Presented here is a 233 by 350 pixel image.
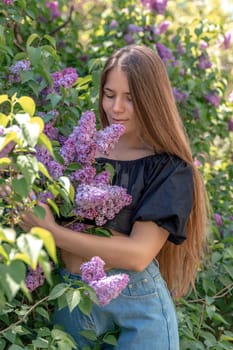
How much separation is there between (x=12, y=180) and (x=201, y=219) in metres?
0.83

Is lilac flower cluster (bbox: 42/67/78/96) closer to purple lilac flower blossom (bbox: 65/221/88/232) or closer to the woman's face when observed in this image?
the woman's face

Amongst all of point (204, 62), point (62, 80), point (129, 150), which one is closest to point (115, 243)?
point (129, 150)

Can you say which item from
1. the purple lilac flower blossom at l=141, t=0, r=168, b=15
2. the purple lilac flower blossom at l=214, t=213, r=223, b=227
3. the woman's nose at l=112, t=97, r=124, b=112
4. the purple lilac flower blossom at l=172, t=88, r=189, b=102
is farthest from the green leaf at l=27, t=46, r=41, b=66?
the purple lilac flower blossom at l=141, t=0, r=168, b=15

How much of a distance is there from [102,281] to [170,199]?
15.6 inches

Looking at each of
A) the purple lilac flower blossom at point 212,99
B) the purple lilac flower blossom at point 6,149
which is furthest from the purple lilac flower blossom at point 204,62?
the purple lilac flower blossom at point 6,149

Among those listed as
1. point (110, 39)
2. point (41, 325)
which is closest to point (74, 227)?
point (41, 325)

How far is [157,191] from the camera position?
2076 mm

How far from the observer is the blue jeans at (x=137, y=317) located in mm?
2074

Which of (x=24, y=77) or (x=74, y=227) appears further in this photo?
(x=24, y=77)

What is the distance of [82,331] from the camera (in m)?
2.07

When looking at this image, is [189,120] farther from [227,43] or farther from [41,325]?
[41,325]

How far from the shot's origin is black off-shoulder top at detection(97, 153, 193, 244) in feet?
6.70

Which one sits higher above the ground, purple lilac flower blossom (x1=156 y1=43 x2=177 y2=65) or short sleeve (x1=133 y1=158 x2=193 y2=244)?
purple lilac flower blossom (x1=156 y1=43 x2=177 y2=65)

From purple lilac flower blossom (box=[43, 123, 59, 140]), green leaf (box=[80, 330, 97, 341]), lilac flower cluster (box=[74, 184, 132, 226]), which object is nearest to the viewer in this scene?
lilac flower cluster (box=[74, 184, 132, 226])
